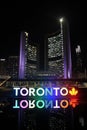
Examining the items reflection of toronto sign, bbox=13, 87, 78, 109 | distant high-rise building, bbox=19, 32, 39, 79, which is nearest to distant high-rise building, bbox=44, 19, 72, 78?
distant high-rise building, bbox=19, 32, 39, 79

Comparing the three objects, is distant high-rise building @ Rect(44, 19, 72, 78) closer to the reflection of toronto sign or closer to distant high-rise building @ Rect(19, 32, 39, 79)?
distant high-rise building @ Rect(19, 32, 39, 79)

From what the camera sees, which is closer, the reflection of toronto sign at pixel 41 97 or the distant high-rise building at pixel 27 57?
the reflection of toronto sign at pixel 41 97

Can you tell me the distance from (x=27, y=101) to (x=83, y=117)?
10.1m

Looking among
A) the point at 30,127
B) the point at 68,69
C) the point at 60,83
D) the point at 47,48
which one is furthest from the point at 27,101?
the point at 47,48

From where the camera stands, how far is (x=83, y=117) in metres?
22.1

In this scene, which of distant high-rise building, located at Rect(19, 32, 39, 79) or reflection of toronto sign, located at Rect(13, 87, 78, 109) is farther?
distant high-rise building, located at Rect(19, 32, 39, 79)

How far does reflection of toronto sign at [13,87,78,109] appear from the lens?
1348 centimetres

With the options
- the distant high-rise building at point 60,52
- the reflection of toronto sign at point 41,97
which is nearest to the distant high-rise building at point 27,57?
the distant high-rise building at point 60,52

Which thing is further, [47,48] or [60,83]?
[47,48]

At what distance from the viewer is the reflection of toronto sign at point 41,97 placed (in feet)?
44.2

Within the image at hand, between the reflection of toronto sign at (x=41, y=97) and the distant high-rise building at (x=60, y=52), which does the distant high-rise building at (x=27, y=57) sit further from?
the reflection of toronto sign at (x=41, y=97)

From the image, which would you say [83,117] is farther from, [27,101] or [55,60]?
[55,60]

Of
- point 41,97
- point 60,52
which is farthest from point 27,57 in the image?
point 41,97

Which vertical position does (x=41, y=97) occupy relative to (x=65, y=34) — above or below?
below
